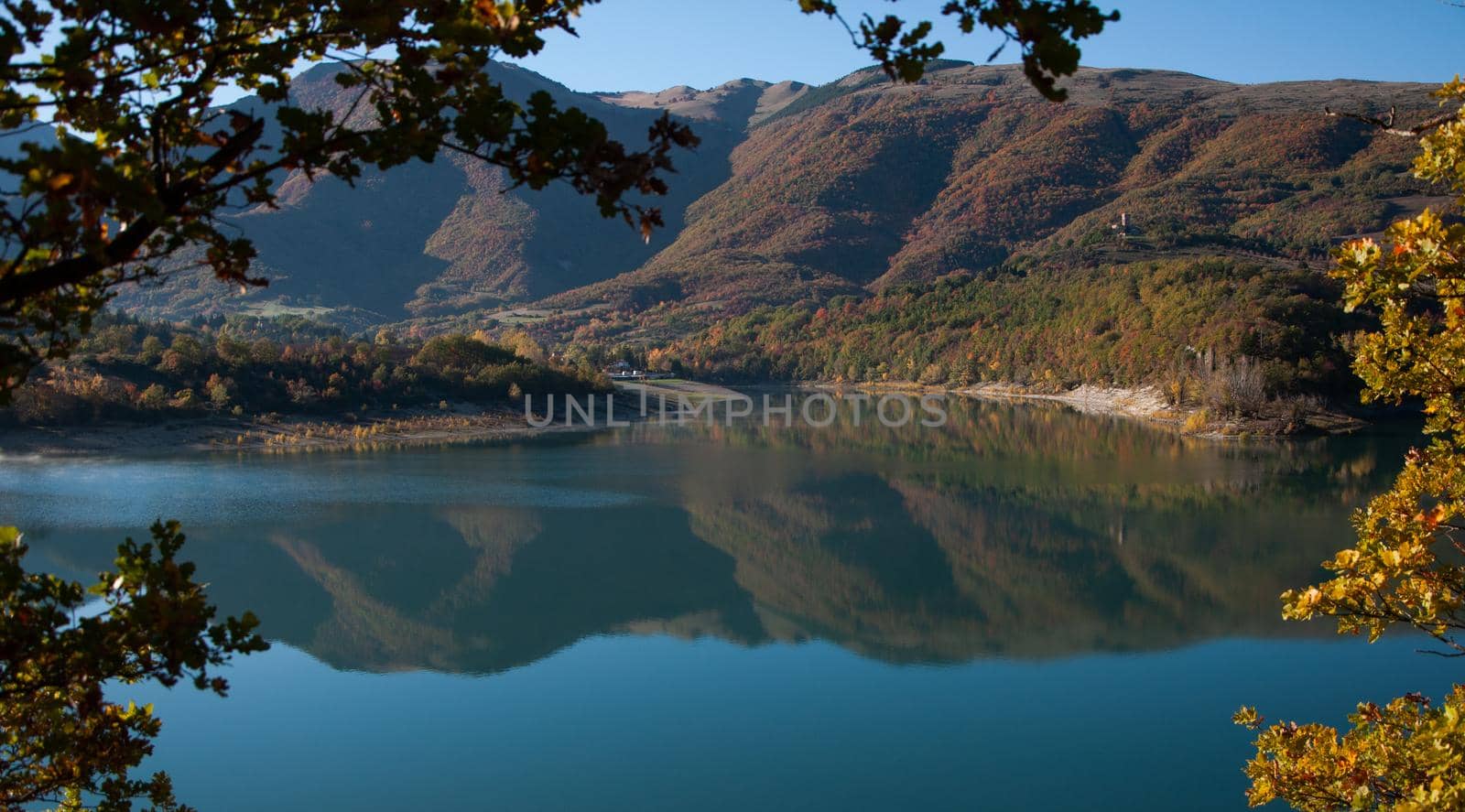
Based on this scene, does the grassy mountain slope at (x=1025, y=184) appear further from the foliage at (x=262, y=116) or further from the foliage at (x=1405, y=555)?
the foliage at (x=262, y=116)

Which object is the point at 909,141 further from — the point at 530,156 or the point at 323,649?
the point at 530,156

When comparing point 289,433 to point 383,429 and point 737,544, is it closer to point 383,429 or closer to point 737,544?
point 383,429

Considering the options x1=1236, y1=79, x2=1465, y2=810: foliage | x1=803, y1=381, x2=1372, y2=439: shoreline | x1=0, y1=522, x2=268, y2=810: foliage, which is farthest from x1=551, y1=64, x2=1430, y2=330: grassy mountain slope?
x1=0, y1=522, x2=268, y2=810: foliage

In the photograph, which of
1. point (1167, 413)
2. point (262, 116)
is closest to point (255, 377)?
point (1167, 413)

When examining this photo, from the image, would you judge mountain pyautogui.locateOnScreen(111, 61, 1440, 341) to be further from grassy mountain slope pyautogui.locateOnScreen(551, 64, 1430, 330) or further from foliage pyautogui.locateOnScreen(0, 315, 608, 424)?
foliage pyautogui.locateOnScreen(0, 315, 608, 424)

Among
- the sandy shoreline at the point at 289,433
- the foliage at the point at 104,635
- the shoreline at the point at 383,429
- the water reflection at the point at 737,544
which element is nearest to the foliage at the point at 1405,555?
the foliage at the point at 104,635

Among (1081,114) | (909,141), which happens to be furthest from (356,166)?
(909,141)
